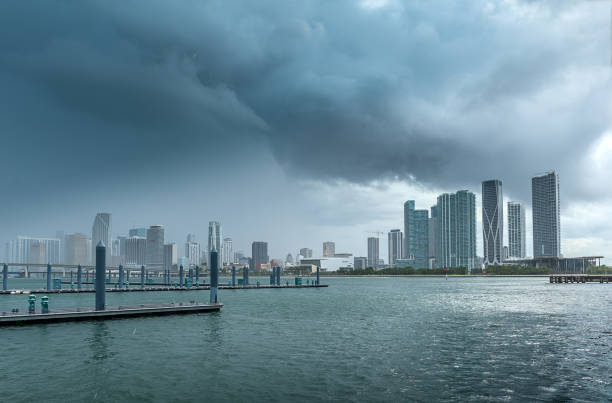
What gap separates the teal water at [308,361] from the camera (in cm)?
2503

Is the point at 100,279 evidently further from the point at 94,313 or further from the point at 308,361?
the point at 308,361

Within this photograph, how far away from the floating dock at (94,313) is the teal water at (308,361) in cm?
206

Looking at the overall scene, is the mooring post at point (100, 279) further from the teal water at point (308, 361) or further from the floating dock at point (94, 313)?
the teal water at point (308, 361)

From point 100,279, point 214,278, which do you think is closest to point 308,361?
point 100,279

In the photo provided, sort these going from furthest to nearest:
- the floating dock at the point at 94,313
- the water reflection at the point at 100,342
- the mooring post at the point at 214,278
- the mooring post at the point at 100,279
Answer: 1. the mooring post at the point at 214,278
2. the mooring post at the point at 100,279
3. the floating dock at the point at 94,313
4. the water reflection at the point at 100,342

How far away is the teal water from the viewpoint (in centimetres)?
2503

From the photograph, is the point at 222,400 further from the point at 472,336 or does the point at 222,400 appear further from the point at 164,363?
the point at 472,336

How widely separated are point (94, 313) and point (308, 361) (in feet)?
112

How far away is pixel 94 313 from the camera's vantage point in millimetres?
56000

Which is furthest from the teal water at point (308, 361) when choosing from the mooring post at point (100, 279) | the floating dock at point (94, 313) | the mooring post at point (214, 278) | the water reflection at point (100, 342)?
the mooring post at point (214, 278)

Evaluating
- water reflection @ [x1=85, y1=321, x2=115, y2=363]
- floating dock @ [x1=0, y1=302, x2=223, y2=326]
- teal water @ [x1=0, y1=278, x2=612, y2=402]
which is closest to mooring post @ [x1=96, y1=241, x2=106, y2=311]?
floating dock @ [x1=0, y1=302, x2=223, y2=326]

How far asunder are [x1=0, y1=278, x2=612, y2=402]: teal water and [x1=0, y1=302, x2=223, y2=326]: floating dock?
206cm

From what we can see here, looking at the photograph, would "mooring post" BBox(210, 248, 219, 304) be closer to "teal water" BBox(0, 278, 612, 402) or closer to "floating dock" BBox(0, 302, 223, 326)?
"floating dock" BBox(0, 302, 223, 326)

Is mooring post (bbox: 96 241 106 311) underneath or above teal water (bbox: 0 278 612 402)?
above
